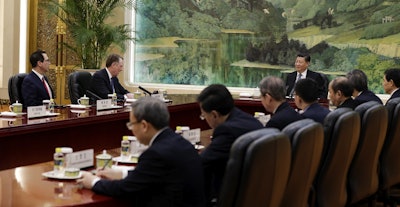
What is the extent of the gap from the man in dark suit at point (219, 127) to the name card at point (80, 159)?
0.60 meters

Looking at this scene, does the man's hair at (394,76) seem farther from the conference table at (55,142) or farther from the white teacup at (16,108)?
the white teacup at (16,108)

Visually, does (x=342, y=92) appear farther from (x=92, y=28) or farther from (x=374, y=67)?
(x=92, y=28)

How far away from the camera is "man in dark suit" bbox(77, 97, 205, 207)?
3.17 meters

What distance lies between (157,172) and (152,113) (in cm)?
29

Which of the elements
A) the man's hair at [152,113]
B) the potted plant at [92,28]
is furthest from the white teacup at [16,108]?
the potted plant at [92,28]

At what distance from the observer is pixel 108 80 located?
797cm

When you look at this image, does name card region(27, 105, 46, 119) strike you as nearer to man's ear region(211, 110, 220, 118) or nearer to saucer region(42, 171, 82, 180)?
saucer region(42, 171, 82, 180)

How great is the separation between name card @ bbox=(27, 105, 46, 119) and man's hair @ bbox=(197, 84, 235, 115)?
2.27 m

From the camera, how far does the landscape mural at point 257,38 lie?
10.0 metres

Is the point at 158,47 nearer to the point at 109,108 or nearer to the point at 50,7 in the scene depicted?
the point at 50,7

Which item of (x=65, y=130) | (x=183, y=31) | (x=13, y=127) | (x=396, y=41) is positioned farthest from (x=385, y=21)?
(x=13, y=127)

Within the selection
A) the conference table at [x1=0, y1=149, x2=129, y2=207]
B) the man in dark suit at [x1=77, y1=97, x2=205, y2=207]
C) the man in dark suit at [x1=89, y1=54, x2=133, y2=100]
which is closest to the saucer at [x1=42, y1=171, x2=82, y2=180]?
the conference table at [x1=0, y1=149, x2=129, y2=207]

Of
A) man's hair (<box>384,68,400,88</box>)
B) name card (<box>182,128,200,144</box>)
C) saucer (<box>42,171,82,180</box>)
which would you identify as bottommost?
saucer (<box>42,171,82,180</box>)

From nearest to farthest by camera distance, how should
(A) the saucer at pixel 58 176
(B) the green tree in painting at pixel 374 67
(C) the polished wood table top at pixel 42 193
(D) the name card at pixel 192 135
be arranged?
1. (C) the polished wood table top at pixel 42 193
2. (A) the saucer at pixel 58 176
3. (D) the name card at pixel 192 135
4. (B) the green tree in painting at pixel 374 67
